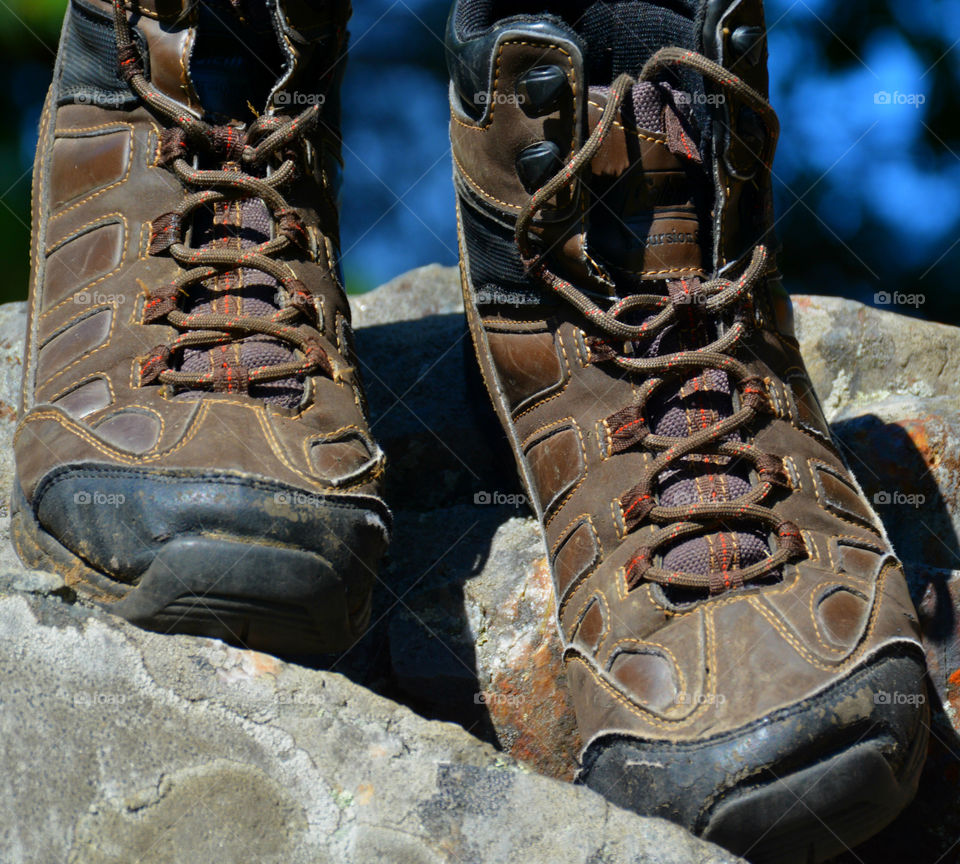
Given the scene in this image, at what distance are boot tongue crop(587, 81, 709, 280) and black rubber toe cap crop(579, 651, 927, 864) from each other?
0.76 meters

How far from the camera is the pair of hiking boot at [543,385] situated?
1.32 m

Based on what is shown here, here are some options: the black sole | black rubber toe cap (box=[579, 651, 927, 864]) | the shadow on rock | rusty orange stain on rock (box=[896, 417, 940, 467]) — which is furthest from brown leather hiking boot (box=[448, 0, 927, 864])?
rusty orange stain on rock (box=[896, 417, 940, 467])

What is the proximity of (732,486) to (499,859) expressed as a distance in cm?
69

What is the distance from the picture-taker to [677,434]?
1.67m

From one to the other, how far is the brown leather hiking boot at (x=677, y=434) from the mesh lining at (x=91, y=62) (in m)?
0.60

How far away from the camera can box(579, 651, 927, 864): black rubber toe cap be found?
1.22m

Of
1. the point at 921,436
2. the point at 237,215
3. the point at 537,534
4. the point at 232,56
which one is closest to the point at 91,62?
the point at 232,56

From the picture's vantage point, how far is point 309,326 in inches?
69.6

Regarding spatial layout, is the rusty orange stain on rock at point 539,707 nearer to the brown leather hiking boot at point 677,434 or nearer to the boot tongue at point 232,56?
the brown leather hiking boot at point 677,434

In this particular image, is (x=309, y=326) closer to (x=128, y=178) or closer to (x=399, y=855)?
(x=128, y=178)

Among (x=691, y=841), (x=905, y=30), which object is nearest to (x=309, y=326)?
(x=691, y=841)

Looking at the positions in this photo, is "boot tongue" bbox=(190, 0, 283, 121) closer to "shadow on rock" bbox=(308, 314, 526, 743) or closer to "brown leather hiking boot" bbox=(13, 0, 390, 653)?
"brown leather hiking boot" bbox=(13, 0, 390, 653)

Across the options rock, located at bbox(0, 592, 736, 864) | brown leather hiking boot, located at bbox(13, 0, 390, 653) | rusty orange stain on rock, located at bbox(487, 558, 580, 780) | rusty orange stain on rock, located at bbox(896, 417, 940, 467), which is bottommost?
rusty orange stain on rock, located at bbox(487, 558, 580, 780)

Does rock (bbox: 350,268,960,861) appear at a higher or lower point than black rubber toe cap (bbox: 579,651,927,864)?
lower
